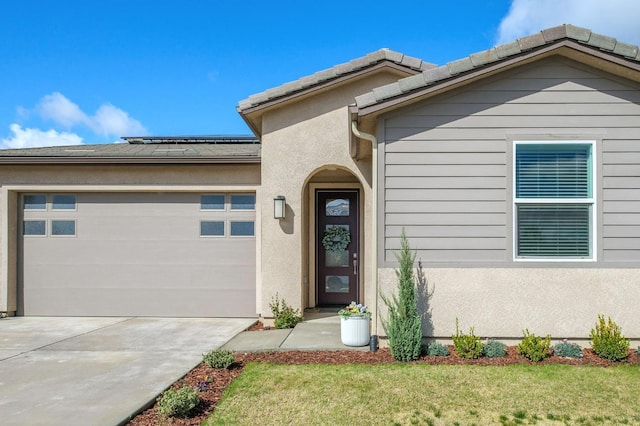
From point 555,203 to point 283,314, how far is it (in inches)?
177

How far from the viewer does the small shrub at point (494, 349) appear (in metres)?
5.57

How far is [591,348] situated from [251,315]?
577 centimetres

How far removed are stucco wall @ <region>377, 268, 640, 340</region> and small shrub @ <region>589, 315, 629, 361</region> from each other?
18cm

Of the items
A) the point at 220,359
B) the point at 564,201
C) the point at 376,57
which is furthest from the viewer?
the point at 376,57

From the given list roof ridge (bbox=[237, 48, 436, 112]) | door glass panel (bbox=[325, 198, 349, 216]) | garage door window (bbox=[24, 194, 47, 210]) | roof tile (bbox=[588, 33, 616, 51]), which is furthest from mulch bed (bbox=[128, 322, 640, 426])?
garage door window (bbox=[24, 194, 47, 210])

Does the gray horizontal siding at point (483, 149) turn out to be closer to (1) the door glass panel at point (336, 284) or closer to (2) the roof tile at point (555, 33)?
(2) the roof tile at point (555, 33)

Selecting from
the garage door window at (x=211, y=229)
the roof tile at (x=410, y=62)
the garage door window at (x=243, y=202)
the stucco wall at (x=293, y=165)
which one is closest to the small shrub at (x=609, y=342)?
the stucco wall at (x=293, y=165)

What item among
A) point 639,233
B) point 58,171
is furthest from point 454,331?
point 58,171

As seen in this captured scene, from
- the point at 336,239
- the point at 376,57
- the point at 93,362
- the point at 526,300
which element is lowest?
the point at 93,362

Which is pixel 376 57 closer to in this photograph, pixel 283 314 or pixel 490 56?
pixel 490 56

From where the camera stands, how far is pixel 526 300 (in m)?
5.79

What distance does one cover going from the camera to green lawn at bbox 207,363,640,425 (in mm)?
3947

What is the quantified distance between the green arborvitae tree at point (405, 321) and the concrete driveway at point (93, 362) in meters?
2.47

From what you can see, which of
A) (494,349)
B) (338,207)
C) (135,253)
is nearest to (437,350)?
(494,349)
